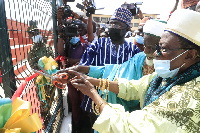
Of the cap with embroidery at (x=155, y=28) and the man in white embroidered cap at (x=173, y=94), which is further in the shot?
the cap with embroidery at (x=155, y=28)

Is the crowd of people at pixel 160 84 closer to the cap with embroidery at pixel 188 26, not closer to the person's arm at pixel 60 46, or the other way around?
the cap with embroidery at pixel 188 26

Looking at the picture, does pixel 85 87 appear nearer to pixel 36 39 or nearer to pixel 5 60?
pixel 5 60

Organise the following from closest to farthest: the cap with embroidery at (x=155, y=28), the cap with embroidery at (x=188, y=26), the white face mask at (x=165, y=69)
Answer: the cap with embroidery at (x=188, y=26), the white face mask at (x=165, y=69), the cap with embroidery at (x=155, y=28)

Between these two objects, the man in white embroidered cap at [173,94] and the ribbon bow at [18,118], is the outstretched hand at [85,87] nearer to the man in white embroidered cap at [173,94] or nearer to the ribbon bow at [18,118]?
the man in white embroidered cap at [173,94]

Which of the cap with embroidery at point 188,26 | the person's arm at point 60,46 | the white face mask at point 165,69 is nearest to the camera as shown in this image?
the cap with embroidery at point 188,26

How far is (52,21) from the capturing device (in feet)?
9.33

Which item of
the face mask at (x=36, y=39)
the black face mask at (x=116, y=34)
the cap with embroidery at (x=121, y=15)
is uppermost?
the cap with embroidery at (x=121, y=15)

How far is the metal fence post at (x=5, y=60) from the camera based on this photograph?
3.94 feet

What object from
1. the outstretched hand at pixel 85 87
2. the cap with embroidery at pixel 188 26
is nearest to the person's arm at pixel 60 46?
the outstretched hand at pixel 85 87

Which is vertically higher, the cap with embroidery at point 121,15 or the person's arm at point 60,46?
the cap with embroidery at point 121,15

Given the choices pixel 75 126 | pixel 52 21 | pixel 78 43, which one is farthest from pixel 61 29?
pixel 75 126

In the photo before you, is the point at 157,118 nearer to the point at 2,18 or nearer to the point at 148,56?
the point at 148,56

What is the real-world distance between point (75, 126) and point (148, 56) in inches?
94.9

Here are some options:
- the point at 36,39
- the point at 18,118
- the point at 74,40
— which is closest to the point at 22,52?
the point at 36,39
